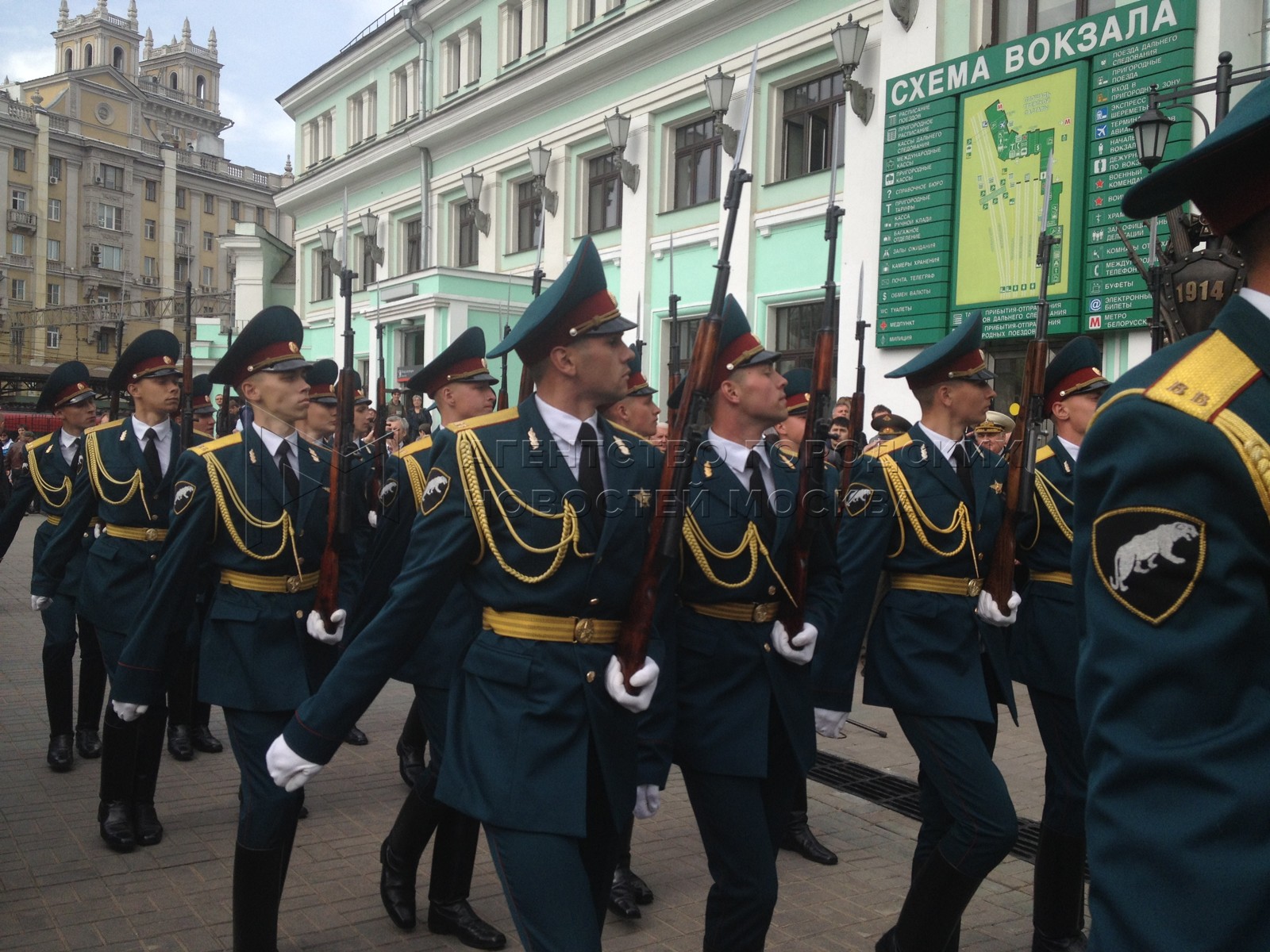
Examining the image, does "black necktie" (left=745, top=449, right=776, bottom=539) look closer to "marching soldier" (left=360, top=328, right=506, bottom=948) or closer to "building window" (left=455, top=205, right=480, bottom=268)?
"marching soldier" (left=360, top=328, right=506, bottom=948)

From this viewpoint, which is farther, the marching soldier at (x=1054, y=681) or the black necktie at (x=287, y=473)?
the black necktie at (x=287, y=473)

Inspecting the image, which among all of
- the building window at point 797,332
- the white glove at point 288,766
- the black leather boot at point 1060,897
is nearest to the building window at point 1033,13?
the building window at point 797,332

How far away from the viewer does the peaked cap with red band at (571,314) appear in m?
3.17

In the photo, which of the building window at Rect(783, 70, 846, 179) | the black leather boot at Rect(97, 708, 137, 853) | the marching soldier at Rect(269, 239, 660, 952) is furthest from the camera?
the building window at Rect(783, 70, 846, 179)

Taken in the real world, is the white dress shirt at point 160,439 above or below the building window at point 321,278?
below

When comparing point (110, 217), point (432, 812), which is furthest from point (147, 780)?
point (110, 217)

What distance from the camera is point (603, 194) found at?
2170 centimetres

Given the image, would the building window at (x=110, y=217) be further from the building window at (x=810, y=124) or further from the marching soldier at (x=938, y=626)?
the marching soldier at (x=938, y=626)

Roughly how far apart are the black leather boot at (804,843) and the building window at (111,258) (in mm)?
69022

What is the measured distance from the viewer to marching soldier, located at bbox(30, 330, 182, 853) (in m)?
5.83

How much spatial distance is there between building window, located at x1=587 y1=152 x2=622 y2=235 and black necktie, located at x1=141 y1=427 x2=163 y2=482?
15.5m

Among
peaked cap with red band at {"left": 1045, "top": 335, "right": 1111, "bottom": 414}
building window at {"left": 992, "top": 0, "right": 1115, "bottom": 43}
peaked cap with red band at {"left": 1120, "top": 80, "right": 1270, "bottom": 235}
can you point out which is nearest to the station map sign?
building window at {"left": 992, "top": 0, "right": 1115, "bottom": 43}

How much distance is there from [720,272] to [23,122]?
68.7 meters

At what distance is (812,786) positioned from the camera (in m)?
6.33
